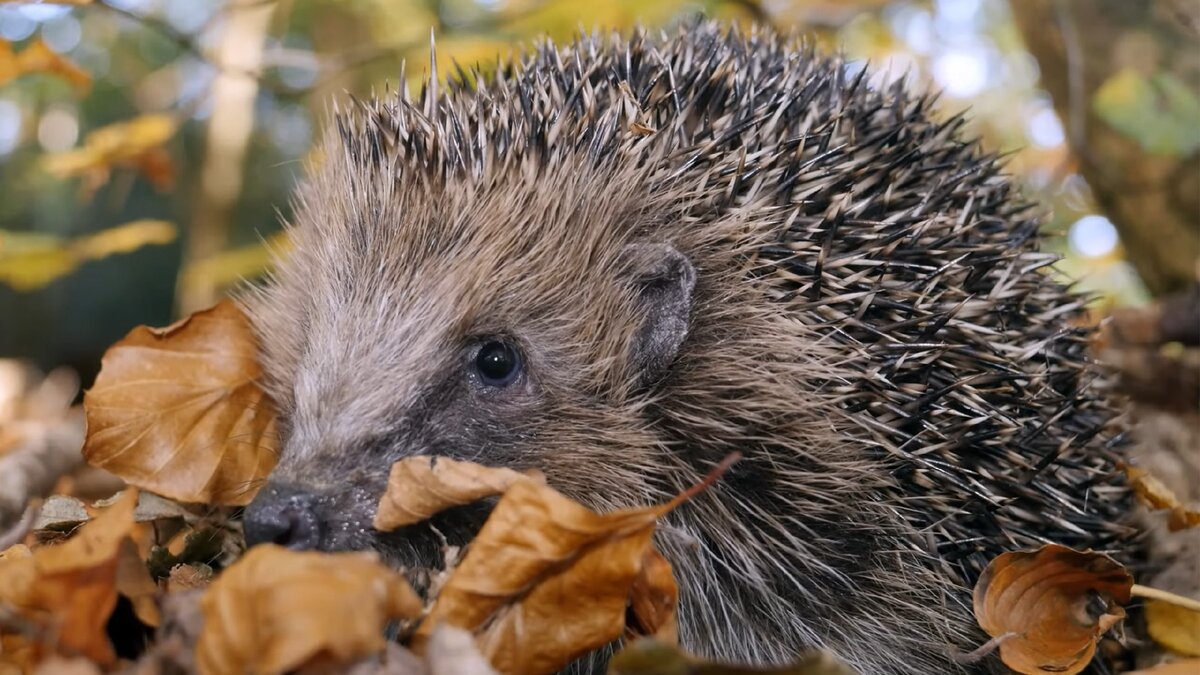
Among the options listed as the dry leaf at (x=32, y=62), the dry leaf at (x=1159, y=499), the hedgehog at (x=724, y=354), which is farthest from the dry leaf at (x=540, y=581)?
the dry leaf at (x=32, y=62)

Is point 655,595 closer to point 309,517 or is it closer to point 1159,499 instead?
point 309,517

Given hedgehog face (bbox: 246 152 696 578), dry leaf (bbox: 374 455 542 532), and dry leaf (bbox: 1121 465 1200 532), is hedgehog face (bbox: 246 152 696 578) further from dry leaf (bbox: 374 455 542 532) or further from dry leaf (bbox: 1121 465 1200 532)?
dry leaf (bbox: 1121 465 1200 532)

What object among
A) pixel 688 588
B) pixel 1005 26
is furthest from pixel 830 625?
pixel 1005 26

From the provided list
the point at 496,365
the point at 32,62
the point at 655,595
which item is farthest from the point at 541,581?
the point at 32,62

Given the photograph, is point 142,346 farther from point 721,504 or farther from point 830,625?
point 830,625

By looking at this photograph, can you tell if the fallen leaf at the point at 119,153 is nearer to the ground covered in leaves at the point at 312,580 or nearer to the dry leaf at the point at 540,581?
the ground covered in leaves at the point at 312,580

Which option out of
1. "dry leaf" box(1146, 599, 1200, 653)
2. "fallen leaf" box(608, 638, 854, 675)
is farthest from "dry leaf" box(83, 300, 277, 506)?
"dry leaf" box(1146, 599, 1200, 653)
